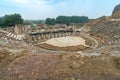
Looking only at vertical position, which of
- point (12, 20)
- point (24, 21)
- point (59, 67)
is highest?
point (12, 20)

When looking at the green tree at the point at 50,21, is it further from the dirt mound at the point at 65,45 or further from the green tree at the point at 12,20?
the dirt mound at the point at 65,45

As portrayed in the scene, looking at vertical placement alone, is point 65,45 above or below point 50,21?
below

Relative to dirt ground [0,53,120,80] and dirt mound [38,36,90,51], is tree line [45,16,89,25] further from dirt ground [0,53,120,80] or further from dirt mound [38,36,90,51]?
dirt ground [0,53,120,80]

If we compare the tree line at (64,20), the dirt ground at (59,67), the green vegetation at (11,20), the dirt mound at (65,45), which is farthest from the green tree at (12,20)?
the dirt ground at (59,67)

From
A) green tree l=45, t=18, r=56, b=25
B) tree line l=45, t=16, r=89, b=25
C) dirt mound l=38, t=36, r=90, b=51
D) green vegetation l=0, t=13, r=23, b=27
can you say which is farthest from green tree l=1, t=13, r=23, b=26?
dirt mound l=38, t=36, r=90, b=51

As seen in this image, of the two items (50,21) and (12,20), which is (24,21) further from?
(12,20)

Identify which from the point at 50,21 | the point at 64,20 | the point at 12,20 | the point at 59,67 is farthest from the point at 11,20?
the point at 59,67

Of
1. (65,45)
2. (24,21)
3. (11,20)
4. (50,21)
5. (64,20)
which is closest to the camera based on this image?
(65,45)

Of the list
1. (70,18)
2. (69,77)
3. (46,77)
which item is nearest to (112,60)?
(69,77)

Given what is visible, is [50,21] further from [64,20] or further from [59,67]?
[59,67]

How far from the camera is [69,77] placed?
28.3m

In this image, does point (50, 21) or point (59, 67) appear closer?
point (59, 67)

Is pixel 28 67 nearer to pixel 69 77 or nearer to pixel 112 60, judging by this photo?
pixel 69 77

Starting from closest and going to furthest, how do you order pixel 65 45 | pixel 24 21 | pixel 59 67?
pixel 59 67, pixel 65 45, pixel 24 21
